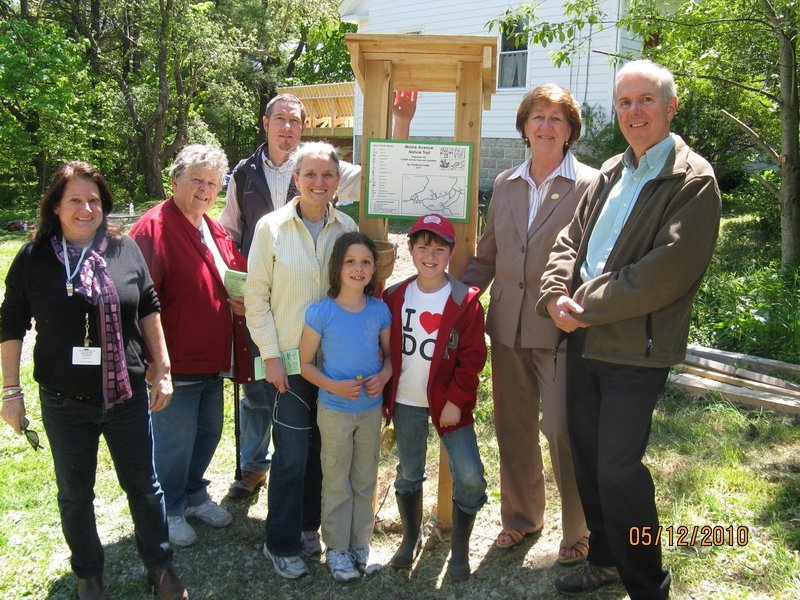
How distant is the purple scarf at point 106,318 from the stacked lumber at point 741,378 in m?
4.13

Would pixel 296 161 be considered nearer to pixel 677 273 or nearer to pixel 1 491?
pixel 677 273

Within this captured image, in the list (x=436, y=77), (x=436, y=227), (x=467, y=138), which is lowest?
(x=436, y=227)

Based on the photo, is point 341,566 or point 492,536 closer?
point 341,566

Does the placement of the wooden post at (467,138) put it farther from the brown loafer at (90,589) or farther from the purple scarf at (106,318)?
the brown loafer at (90,589)

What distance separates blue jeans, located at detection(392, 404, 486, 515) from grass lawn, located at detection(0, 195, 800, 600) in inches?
18.1

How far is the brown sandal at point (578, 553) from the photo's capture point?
3.31 metres

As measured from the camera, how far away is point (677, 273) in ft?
8.33

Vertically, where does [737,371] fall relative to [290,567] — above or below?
above

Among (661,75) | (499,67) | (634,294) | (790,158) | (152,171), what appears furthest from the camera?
(152,171)

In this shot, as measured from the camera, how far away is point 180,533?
142 inches

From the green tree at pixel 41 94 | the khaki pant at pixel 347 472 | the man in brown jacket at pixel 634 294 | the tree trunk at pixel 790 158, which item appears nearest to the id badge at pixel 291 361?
the khaki pant at pixel 347 472

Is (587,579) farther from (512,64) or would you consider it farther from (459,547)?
(512,64)

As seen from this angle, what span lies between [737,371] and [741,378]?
0.06 m

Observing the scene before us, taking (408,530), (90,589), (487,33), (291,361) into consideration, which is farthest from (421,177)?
(487,33)
